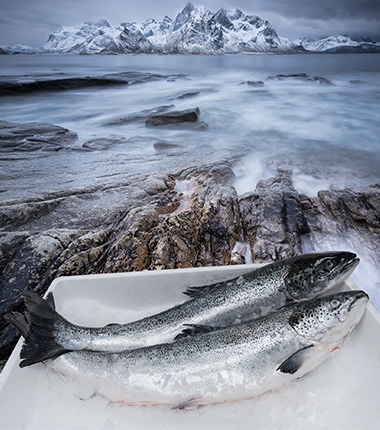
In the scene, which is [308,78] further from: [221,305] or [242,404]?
[242,404]

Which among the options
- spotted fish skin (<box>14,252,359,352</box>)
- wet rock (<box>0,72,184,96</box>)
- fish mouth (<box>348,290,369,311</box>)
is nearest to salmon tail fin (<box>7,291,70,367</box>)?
spotted fish skin (<box>14,252,359,352</box>)

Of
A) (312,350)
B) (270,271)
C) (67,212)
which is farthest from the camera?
(67,212)

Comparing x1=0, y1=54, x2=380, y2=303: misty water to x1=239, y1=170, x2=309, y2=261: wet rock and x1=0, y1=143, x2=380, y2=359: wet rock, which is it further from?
x1=239, y1=170, x2=309, y2=261: wet rock

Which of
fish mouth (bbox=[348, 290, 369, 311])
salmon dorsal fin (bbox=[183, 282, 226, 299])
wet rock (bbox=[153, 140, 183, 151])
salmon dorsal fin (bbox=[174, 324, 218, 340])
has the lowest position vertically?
wet rock (bbox=[153, 140, 183, 151])

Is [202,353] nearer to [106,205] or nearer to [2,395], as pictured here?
Result: [2,395]

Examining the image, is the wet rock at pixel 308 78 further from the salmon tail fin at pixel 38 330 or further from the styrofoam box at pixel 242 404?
the salmon tail fin at pixel 38 330

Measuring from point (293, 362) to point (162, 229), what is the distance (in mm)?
2007

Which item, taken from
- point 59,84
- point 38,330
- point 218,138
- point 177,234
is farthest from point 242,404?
point 59,84

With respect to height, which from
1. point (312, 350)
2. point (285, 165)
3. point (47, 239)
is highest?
point (312, 350)

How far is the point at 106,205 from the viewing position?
389 cm

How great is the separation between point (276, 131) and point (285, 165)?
3.44 metres

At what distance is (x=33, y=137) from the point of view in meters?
7.66

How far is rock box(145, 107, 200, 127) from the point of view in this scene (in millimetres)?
9867

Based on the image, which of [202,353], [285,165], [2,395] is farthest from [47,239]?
[285,165]
